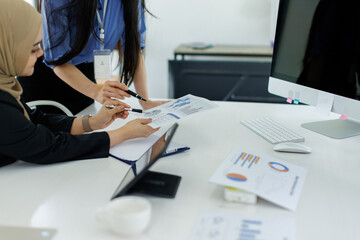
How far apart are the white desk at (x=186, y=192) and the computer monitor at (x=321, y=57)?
0.16 meters

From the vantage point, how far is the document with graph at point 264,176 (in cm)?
84

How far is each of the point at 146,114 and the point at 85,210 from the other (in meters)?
0.59

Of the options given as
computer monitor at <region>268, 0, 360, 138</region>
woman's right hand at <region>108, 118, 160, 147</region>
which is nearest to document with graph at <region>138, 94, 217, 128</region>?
woman's right hand at <region>108, 118, 160, 147</region>

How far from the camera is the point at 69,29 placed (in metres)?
1.45

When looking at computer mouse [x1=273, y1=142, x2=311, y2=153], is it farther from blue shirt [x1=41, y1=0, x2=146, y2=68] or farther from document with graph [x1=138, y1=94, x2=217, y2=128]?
blue shirt [x1=41, y1=0, x2=146, y2=68]

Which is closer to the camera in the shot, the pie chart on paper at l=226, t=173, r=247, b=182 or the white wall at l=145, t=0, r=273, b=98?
the pie chart on paper at l=226, t=173, r=247, b=182

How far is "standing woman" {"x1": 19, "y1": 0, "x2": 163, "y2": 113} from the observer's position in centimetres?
142

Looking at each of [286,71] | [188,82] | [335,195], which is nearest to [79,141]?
[335,195]

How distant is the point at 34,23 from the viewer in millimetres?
1039

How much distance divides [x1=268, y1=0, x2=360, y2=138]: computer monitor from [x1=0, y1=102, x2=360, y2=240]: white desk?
156mm


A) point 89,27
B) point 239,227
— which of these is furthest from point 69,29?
point 239,227

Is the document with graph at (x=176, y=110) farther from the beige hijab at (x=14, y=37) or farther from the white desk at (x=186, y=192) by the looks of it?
the beige hijab at (x=14, y=37)

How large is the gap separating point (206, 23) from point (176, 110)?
2.67 metres

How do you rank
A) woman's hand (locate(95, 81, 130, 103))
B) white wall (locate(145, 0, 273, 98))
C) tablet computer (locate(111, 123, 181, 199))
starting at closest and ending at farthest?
tablet computer (locate(111, 123, 181, 199)) → woman's hand (locate(95, 81, 130, 103)) → white wall (locate(145, 0, 273, 98))
